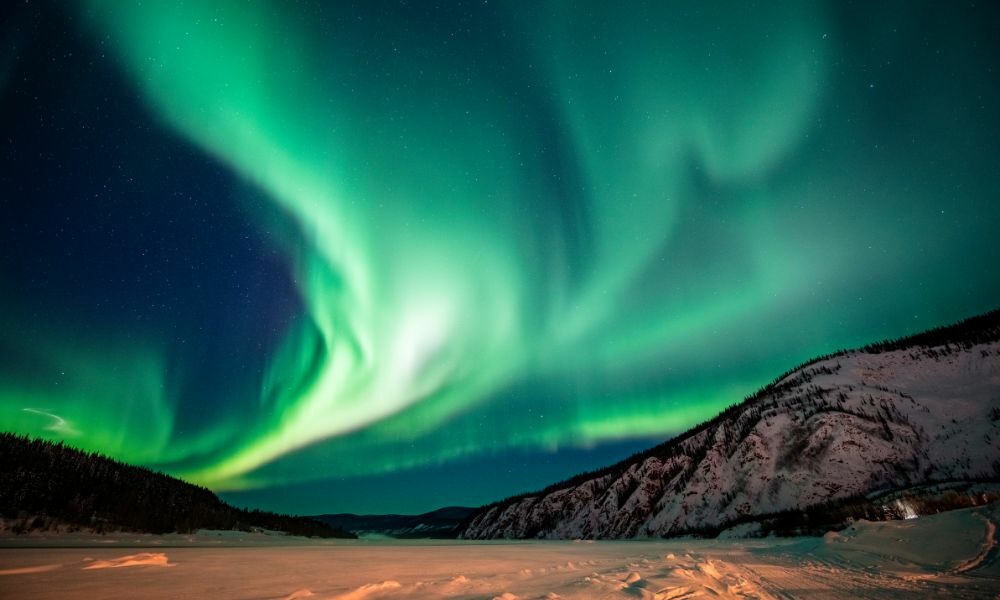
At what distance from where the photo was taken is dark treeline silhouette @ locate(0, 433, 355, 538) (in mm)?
17219

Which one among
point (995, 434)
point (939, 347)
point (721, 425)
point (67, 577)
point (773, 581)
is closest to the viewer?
point (67, 577)

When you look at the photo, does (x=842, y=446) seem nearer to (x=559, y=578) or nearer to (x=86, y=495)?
(x=559, y=578)

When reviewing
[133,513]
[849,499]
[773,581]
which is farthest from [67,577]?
[849,499]

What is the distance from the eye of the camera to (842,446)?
3638cm

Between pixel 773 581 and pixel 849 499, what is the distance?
111 feet

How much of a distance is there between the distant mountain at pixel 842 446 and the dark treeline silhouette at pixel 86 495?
3774 centimetres

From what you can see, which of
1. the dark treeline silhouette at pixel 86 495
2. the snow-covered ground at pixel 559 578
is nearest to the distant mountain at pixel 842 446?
the snow-covered ground at pixel 559 578

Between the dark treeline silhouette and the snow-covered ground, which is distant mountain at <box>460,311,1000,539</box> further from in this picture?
the dark treeline silhouette

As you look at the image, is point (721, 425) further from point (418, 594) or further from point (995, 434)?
point (418, 594)

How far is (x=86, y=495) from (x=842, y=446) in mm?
51506

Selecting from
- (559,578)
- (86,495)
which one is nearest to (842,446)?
(559,578)

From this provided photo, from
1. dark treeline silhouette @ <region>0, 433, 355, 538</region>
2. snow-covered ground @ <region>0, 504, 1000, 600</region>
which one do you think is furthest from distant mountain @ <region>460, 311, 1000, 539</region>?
dark treeline silhouette @ <region>0, 433, 355, 538</region>

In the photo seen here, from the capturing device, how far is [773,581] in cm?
688

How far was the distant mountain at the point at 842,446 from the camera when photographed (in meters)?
30.6
